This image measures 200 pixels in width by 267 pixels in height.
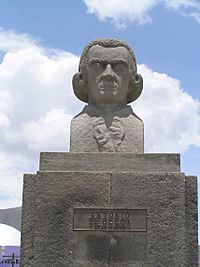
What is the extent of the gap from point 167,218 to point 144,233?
29 centimetres

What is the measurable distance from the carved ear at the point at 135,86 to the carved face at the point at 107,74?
15 cm

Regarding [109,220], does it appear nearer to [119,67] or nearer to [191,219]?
[191,219]

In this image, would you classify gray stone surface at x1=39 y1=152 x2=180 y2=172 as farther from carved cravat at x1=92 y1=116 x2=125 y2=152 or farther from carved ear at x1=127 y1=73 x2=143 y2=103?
carved ear at x1=127 y1=73 x2=143 y2=103

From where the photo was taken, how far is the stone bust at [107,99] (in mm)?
6297

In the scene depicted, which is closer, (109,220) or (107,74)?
(109,220)

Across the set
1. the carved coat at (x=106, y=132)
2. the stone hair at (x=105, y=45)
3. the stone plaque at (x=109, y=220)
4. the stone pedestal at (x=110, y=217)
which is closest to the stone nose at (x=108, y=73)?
the stone hair at (x=105, y=45)

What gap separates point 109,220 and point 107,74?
71.6 inches

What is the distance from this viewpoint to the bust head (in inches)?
256

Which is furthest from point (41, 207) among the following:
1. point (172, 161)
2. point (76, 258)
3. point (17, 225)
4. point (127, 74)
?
point (17, 225)

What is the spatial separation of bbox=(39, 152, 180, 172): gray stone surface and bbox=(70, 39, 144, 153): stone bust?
11.7 inches

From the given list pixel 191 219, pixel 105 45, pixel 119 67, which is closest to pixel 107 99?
pixel 119 67

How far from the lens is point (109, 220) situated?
5672mm

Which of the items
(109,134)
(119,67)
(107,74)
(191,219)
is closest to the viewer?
(191,219)

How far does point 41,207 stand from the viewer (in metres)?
5.74
